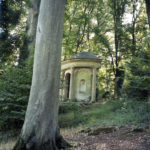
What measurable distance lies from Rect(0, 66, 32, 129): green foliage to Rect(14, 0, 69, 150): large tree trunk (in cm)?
266

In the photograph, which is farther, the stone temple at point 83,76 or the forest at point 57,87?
the stone temple at point 83,76

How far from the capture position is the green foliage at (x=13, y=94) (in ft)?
20.1

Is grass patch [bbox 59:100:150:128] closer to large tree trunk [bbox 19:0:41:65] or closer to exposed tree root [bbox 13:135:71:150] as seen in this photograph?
exposed tree root [bbox 13:135:71:150]

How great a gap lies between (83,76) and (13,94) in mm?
9569

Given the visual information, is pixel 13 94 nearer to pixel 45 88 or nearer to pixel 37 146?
pixel 45 88

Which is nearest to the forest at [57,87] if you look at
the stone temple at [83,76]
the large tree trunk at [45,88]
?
the large tree trunk at [45,88]

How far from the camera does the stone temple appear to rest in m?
14.6

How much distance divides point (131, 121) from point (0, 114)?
18.0 ft

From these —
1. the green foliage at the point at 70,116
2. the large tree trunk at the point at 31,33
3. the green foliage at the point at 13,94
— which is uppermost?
the large tree trunk at the point at 31,33

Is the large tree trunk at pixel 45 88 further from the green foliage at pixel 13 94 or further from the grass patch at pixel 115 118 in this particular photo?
the grass patch at pixel 115 118

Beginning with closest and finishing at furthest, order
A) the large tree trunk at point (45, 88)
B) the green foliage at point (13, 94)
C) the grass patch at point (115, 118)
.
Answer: the large tree trunk at point (45, 88) < the green foliage at point (13, 94) < the grass patch at point (115, 118)

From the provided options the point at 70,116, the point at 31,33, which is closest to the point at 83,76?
the point at 31,33

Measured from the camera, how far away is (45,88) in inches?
144

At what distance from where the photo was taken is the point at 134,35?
744 inches
